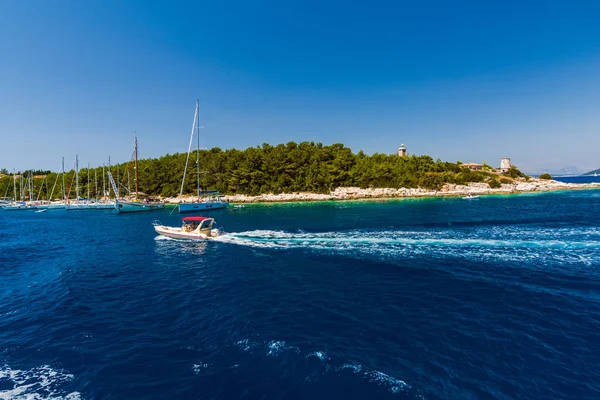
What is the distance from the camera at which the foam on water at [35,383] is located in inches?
393

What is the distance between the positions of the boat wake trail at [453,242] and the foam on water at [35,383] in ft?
72.3

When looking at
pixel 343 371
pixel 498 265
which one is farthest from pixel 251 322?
pixel 498 265

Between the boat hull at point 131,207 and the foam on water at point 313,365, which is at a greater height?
the boat hull at point 131,207

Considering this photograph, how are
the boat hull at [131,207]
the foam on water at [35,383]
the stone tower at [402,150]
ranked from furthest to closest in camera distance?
1. the stone tower at [402,150]
2. the boat hull at [131,207]
3. the foam on water at [35,383]

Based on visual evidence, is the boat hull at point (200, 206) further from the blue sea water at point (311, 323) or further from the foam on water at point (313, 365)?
the foam on water at point (313, 365)

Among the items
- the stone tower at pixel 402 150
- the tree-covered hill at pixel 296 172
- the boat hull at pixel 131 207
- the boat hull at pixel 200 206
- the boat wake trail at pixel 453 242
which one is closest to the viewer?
the boat wake trail at pixel 453 242

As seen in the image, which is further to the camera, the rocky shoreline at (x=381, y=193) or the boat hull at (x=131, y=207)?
the rocky shoreline at (x=381, y=193)

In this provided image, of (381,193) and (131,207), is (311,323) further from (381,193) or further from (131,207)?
(381,193)

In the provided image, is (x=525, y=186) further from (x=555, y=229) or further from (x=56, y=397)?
(x=56, y=397)

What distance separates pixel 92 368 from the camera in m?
11.6

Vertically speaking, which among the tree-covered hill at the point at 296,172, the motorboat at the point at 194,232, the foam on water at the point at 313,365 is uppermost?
the tree-covered hill at the point at 296,172

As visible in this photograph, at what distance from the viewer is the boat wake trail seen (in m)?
26.5

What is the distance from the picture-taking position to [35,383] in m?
10.6

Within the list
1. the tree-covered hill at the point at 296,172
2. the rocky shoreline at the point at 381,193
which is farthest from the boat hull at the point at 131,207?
the tree-covered hill at the point at 296,172
